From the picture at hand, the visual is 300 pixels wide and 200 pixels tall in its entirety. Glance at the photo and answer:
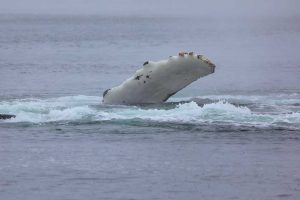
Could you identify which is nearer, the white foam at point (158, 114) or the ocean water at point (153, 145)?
the ocean water at point (153, 145)

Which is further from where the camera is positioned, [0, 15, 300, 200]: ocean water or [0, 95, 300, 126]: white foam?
[0, 95, 300, 126]: white foam

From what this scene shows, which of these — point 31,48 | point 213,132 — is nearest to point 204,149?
point 213,132

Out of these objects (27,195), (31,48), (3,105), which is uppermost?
(31,48)

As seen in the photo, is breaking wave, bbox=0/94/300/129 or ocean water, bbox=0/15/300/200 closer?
ocean water, bbox=0/15/300/200

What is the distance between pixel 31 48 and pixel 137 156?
295 feet

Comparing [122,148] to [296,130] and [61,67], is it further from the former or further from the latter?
[61,67]

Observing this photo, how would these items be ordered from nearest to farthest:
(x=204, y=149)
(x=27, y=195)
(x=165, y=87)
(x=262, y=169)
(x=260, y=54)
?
1. (x=27, y=195)
2. (x=262, y=169)
3. (x=204, y=149)
4. (x=165, y=87)
5. (x=260, y=54)

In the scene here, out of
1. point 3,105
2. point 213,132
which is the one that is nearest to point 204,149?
point 213,132

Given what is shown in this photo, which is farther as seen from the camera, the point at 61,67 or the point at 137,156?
the point at 61,67

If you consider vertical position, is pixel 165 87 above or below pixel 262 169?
above

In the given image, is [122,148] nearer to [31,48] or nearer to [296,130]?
[296,130]

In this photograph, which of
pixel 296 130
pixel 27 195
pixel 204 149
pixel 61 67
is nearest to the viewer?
pixel 27 195

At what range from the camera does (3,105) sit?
55219 millimetres

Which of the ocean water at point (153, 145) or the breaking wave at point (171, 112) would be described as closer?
the ocean water at point (153, 145)
